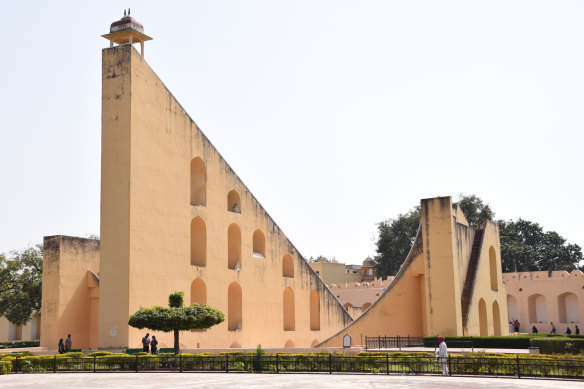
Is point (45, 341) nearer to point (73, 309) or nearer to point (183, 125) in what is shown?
point (73, 309)

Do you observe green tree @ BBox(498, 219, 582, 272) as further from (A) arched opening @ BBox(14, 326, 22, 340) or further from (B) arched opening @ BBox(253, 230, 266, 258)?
(A) arched opening @ BBox(14, 326, 22, 340)

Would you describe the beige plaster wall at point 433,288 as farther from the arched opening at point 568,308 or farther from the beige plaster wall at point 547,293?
the arched opening at point 568,308

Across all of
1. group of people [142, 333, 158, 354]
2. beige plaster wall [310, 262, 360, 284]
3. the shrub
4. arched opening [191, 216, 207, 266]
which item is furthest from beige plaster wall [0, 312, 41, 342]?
the shrub

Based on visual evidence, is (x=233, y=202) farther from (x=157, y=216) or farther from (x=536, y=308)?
(x=536, y=308)

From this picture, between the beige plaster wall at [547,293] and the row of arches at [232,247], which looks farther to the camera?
the beige plaster wall at [547,293]

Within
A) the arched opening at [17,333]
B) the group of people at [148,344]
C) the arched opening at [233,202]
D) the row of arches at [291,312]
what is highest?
the arched opening at [233,202]

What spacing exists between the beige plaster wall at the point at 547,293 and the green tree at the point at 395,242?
10.6 meters

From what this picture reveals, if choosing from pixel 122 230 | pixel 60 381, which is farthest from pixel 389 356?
pixel 122 230

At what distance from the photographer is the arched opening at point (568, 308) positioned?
38.1 m

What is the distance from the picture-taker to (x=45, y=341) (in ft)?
75.4

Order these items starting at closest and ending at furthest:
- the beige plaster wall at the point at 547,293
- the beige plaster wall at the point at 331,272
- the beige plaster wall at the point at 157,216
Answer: the beige plaster wall at the point at 157,216 → the beige plaster wall at the point at 547,293 → the beige plaster wall at the point at 331,272

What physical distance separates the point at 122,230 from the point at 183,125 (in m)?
4.75

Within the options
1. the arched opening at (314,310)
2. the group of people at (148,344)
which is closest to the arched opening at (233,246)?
the arched opening at (314,310)

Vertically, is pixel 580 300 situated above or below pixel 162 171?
below
